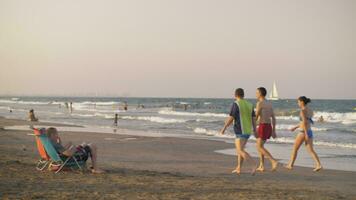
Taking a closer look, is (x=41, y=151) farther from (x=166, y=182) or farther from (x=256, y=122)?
(x=256, y=122)

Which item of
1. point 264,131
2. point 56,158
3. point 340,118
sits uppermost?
point 264,131

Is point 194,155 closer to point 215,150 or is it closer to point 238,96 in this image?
point 215,150

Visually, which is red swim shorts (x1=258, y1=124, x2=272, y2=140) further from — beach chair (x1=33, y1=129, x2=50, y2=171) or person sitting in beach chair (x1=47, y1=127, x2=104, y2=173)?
beach chair (x1=33, y1=129, x2=50, y2=171)

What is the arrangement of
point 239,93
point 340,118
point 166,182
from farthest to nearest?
point 340,118, point 239,93, point 166,182

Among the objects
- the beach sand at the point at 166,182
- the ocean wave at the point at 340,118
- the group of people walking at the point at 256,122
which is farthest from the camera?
the ocean wave at the point at 340,118

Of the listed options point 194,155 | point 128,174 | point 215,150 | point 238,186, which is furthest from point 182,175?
point 215,150

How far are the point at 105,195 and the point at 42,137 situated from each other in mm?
2820

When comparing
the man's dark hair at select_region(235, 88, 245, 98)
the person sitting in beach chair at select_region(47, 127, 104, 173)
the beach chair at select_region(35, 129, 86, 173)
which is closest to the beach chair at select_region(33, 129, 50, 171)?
the beach chair at select_region(35, 129, 86, 173)

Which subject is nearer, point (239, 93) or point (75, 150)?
point (75, 150)

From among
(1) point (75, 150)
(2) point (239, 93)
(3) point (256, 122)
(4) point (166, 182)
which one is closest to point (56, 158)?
(1) point (75, 150)

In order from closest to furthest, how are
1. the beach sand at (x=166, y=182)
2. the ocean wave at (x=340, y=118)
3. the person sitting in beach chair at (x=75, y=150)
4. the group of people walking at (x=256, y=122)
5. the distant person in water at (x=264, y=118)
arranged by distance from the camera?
the beach sand at (x=166, y=182), the person sitting in beach chair at (x=75, y=150), the group of people walking at (x=256, y=122), the distant person in water at (x=264, y=118), the ocean wave at (x=340, y=118)

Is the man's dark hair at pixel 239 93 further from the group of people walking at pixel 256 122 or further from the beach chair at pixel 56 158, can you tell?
the beach chair at pixel 56 158

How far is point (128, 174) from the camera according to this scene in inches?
364

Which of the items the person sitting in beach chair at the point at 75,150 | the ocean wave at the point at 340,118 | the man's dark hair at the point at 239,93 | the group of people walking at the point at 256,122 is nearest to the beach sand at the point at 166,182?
the person sitting in beach chair at the point at 75,150
